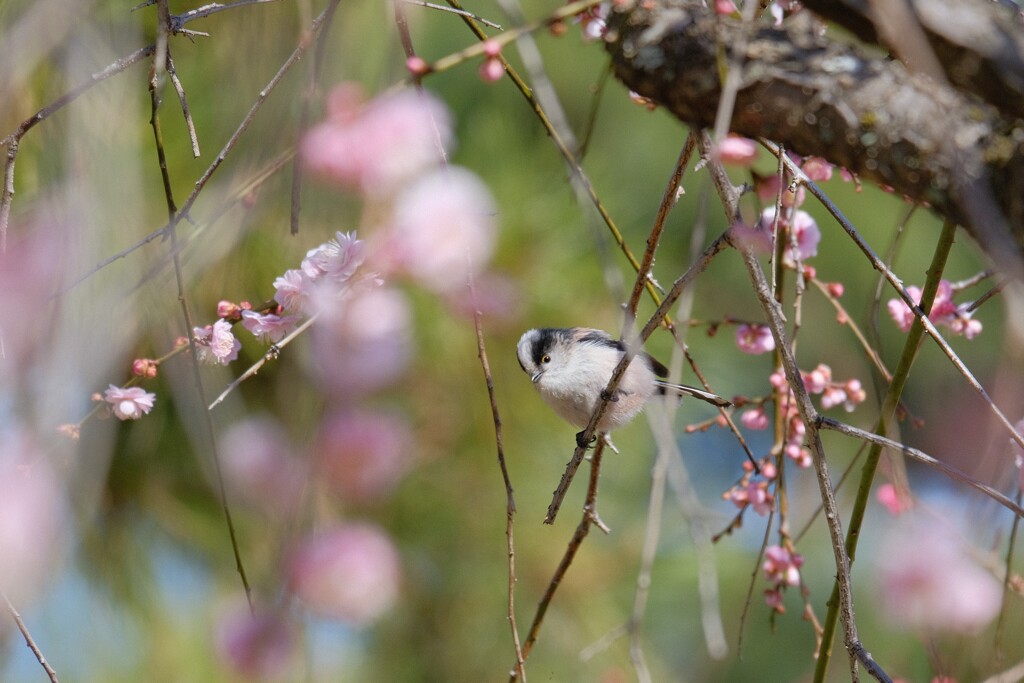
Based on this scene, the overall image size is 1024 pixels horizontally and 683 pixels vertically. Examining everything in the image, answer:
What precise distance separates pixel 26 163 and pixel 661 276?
2.26 m

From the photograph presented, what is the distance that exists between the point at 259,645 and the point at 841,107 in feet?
2.57

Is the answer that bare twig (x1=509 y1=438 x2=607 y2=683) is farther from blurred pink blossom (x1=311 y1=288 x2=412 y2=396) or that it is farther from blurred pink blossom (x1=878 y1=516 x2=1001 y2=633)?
blurred pink blossom (x1=878 y1=516 x2=1001 y2=633)

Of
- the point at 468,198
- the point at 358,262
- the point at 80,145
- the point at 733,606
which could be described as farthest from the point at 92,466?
the point at 733,606

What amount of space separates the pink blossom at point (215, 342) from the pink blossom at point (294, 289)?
0.31ft

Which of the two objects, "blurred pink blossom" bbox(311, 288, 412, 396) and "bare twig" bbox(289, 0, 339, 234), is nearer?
"bare twig" bbox(289, 0, 339, 234)

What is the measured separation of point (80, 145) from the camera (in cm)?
86

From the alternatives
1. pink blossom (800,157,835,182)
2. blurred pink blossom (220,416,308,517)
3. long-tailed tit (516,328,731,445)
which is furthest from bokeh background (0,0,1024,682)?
long-tailed tit (516,328,731,445)

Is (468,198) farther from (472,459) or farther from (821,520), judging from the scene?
(821,520)

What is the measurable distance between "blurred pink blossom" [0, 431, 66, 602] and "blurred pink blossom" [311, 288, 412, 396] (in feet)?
1.06

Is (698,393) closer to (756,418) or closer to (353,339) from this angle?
(756,418)

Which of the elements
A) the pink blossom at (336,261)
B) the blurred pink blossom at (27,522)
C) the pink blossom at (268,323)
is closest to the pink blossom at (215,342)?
the pink blossom at (268,323)

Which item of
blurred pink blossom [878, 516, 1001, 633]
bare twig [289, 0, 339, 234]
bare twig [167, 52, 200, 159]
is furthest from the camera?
blurred pink blossom [878, 516, 1001, 633]

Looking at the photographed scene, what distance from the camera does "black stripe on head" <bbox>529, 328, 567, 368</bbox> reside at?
68.7 inches

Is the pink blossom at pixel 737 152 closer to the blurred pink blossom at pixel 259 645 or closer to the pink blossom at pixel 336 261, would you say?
the pink blossom at pixel 336 261
